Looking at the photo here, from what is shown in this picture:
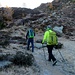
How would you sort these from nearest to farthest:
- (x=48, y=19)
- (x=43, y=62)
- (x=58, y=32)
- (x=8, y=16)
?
1. (x=43, y=62)
2. (x=58, y=32)
3. (x=48, y=19)
4. (x=8, y=16)

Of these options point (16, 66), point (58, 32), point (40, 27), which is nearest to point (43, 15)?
point (40, 27)

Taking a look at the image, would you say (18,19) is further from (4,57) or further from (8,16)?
(4,57)

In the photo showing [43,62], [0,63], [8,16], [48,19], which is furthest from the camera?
[8,16]

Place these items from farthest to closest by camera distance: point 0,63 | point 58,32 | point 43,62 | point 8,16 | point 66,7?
point 66,7, point 8,16, point 58,32, point 43,62, point 0,63

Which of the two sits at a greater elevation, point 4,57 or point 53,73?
point 4,57

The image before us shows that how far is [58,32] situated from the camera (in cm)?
3191

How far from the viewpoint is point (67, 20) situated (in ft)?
124

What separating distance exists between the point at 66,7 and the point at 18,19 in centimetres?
847

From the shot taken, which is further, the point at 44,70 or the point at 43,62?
the point at 43,62

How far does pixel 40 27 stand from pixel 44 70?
22120 mm

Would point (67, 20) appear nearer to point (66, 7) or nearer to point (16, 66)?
point (66, 7)

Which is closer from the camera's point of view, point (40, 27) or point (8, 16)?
point (40, 27)

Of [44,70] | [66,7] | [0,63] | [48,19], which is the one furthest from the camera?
[66,7]

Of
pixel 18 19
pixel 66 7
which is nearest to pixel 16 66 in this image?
pixel 18 19
